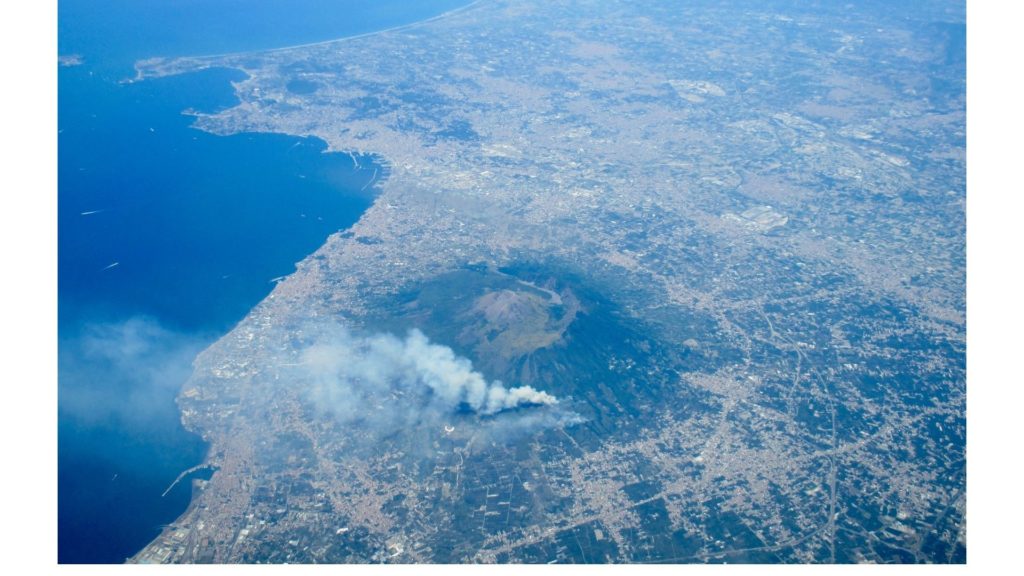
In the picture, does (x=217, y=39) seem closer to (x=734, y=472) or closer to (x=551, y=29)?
(x=551, y=29)

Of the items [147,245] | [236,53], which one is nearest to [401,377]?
[147,245]

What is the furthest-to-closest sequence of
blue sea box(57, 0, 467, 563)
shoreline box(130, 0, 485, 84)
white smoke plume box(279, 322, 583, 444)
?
shoreline box(130, 0, 485, 84) → white smoke plume box(279, 322, 583, 444) → blue sea box(57, 0, 467, 563)

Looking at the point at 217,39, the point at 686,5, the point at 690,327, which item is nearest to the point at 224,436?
the point at 690,327

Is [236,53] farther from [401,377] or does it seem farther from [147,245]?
[401,377]

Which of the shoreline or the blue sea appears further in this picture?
the shoreline

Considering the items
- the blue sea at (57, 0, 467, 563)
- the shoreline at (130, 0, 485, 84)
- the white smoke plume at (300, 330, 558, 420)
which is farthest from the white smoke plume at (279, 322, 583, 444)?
the shoreline at (130, 0, 485, 84)

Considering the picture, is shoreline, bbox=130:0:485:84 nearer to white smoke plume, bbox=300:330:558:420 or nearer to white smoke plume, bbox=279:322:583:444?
white smoke plume, bbox=279:322:583:444

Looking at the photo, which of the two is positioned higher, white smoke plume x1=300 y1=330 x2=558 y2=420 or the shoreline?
the shoreline

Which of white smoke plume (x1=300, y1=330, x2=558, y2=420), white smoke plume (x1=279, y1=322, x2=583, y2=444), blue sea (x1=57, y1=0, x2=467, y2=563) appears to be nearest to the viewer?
blue sea (x1=57, y1=0, x2=467, y2=563)
